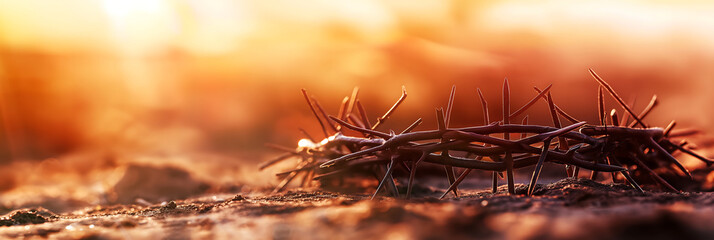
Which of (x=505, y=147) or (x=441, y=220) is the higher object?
(x=505, y=147)

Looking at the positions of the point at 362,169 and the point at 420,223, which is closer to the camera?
the point at 420,223

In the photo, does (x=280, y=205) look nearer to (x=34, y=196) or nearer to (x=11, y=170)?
(x=34, y=196)

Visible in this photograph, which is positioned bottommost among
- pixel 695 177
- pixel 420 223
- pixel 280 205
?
pixel 695 177

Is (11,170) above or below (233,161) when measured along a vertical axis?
above

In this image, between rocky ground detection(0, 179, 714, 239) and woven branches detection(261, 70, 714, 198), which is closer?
rocky ground detection(0, 179, 714, 239)

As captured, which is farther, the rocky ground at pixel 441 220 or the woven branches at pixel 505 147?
the woven branches at pixel 505 147

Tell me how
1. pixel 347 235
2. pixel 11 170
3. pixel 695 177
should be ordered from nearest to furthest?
pixel 347 235
pixel 695 177
pixel 11 170

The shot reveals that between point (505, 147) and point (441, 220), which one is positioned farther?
point (505, 147)

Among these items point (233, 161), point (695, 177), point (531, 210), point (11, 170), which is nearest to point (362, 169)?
point (531, 210)
